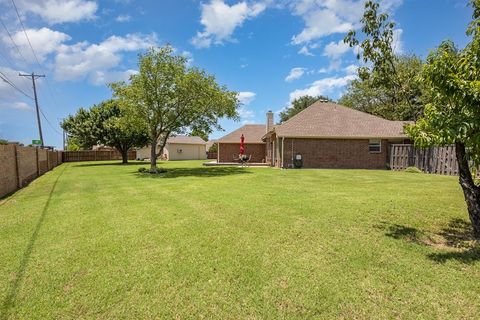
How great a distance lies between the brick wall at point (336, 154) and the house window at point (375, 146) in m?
0.21

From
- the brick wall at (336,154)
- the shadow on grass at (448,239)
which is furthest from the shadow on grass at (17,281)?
the brick wall at (336,154)

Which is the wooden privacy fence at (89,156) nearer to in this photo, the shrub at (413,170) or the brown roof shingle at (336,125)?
the brown roof shingle at (336,125)

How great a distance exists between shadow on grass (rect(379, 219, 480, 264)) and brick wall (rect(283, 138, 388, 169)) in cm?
1536

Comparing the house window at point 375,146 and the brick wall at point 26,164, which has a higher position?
the house window at point 375,146

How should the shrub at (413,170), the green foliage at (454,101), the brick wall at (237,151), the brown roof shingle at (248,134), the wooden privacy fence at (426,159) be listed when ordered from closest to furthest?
1. the green foliage at (454,101)
2. the wooden privacy fence at (426,159)
3. the shrub at (413,170)
4. the brown roof shingle at (248,134)
5. the brick wall at (237,151)

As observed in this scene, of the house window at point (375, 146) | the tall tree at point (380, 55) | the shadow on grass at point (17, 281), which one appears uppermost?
the tall tree at point (380, 55)

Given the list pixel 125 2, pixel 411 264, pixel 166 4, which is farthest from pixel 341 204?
pixel 125 2

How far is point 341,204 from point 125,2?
1189 cm

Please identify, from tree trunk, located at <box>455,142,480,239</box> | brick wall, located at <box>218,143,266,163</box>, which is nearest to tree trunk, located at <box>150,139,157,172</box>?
brick wall, located at <box>218,143,266,163</box>

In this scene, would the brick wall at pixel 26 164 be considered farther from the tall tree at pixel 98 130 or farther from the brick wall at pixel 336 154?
the brick wall at pixel 336 154

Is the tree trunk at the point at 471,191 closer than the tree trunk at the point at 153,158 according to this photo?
Yes

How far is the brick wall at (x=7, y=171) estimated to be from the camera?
34.2ft

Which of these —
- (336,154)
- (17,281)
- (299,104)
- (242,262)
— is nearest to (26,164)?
(17,281)

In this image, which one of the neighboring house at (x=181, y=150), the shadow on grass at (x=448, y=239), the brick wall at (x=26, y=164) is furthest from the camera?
the neighboring house at (x=181, y=150)
